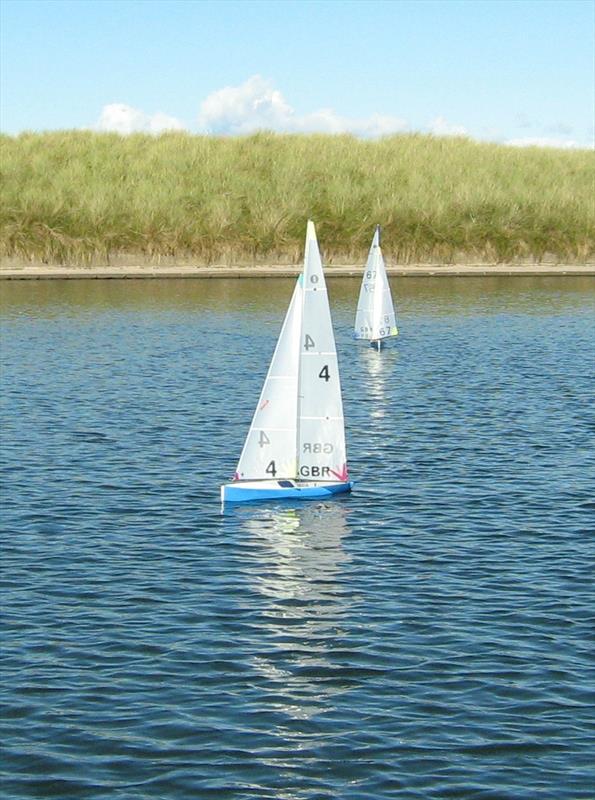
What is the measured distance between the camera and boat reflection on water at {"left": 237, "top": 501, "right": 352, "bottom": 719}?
17.0 m

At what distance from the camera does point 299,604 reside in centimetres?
2025

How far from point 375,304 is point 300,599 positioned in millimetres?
34120

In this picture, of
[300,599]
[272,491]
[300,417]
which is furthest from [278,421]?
[300,599]

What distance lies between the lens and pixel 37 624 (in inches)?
754

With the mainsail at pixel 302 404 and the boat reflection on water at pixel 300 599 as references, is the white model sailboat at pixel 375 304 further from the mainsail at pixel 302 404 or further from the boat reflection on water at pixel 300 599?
the boat reflection on water at pixel 300 599

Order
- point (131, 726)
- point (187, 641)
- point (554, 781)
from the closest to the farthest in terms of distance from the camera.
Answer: point (554, 781) → point (131, 726) → point (187, 641)

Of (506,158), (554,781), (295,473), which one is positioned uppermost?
(506,158)

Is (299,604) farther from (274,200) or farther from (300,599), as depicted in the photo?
(274,200)

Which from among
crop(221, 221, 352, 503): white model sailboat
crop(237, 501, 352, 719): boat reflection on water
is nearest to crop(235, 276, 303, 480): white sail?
crop(221, 221, 352, 503): white model sailboat

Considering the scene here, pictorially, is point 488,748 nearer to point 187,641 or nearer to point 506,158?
point 187,641

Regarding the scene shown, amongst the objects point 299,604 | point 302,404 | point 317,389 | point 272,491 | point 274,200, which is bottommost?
point 299,604

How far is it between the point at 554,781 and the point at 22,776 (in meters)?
5.32

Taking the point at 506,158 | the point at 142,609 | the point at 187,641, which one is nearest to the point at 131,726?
the point at 187,641

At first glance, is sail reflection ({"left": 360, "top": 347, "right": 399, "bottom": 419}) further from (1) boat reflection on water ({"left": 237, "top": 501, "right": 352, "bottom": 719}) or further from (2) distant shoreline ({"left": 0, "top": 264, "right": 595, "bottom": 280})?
(2) distant shoreline ({"left": 0, "top": 264, "right": 595, "bottom": 280})
